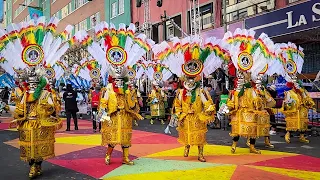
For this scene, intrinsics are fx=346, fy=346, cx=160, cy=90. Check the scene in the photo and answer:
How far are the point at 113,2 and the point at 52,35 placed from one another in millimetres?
23405

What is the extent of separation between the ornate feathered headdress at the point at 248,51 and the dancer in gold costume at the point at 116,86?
2.16 meters

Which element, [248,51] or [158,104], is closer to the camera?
[248,51]

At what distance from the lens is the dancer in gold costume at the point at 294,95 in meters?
9.20

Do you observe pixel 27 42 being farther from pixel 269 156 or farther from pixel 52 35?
pixel 269 156

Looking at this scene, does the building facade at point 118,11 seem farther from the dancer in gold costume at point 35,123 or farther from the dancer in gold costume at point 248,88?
the dancer in gold costume at point 35,123

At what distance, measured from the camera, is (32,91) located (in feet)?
19.5

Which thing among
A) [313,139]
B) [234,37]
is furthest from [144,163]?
[313,139]

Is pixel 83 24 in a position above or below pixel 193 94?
above

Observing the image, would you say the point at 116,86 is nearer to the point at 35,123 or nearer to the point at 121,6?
the point at 35,123

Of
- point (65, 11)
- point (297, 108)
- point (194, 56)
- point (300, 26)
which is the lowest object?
point (297, 108)

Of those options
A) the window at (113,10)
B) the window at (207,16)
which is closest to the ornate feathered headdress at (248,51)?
the window at (207,16)

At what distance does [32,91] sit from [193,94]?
3111 mm

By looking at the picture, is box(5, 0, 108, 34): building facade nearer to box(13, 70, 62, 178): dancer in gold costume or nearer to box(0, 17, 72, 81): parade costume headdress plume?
box(0, 17, 72, 81): parade costume headdress plume

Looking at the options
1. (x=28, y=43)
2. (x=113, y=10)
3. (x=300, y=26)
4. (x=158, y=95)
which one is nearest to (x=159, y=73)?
(x=158, y=95)
